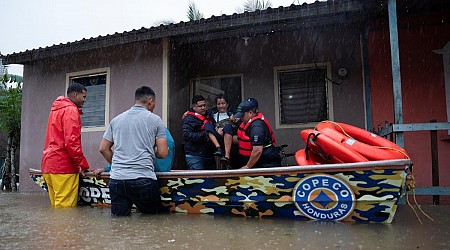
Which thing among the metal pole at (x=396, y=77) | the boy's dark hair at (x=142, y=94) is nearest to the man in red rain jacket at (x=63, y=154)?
the boy's dark hair at (x=142, y=94)

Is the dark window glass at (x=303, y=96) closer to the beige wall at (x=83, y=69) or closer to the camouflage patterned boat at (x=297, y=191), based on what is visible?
the beige wall at (x=83, y=69)

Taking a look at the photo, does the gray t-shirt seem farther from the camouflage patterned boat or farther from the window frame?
the window frame

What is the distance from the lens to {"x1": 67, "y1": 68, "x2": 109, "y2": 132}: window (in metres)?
8.55

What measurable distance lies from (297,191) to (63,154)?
3.18 meters

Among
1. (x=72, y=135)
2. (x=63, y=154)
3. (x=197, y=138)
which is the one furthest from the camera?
(x=197, y=138)

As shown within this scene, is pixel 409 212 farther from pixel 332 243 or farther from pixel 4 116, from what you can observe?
pixel 4 116

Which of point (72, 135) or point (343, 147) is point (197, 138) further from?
point (343, 147)

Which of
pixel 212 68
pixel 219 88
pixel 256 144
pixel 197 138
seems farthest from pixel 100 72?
pixel 256 144

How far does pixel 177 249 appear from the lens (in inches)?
114

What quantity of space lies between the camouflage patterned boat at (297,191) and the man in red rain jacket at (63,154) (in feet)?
4.46

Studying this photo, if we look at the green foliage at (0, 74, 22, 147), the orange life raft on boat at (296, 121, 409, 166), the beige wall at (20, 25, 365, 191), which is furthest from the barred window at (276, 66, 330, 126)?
the green foliage at (0, 74, 22, 147)

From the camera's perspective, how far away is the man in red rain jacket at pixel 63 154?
5195 mm

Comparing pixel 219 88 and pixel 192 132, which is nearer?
pixel 192 132

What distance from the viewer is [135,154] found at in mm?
4461
